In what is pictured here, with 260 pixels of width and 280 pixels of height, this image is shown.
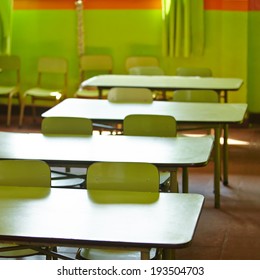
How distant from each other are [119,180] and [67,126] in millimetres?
1372

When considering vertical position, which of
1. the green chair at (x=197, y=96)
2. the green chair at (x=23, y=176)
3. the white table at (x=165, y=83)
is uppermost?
the white table at (x=165, y=83)

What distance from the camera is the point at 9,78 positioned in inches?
387

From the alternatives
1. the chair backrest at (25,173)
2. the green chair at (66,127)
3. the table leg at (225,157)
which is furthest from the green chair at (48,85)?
the chair backrest at (25,173)

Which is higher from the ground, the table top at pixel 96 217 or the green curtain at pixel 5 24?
the green curtain at pixel 5 24

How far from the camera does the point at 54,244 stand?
10.6 ft

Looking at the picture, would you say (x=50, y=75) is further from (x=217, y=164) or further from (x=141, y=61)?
(x=217, y=164)

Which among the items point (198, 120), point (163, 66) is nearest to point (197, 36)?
point (163, 66)

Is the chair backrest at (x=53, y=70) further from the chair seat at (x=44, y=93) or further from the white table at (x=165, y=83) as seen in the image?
the white table at (x=165, y=83)

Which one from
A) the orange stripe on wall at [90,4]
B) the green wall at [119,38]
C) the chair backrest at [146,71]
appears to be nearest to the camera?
the chair backrest at [146,71]

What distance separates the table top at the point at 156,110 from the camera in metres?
5.80

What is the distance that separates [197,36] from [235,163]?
85.4 inches

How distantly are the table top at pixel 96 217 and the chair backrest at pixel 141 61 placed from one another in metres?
5.44
